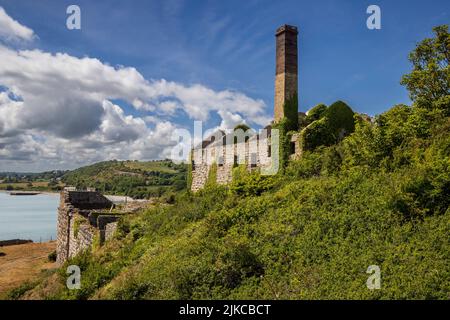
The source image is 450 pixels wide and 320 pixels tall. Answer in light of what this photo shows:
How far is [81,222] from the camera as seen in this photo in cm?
2292

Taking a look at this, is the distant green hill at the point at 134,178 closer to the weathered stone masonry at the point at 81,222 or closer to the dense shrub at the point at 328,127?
the weathered stone masonry at the point at 81,222

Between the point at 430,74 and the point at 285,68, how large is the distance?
856 cm

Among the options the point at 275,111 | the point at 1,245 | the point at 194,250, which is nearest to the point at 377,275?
the point at 194,250

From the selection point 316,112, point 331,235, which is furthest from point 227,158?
point 331,235

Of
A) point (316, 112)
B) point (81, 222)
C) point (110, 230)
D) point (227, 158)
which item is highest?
point (316, 112)

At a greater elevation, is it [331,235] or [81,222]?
[331,235]

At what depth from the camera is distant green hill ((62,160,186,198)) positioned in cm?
12381

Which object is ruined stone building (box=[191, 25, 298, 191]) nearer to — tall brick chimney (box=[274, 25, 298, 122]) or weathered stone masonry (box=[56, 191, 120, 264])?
tall brick chimney (box=[274, 25, 298, 122])

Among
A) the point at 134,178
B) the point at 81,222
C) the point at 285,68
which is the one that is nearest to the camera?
the point at 285,68

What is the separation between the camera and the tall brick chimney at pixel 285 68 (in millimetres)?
21062

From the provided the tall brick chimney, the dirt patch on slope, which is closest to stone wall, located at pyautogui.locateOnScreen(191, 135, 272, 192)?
the tall brick chimney

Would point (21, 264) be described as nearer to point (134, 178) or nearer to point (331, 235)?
point (331, 235)

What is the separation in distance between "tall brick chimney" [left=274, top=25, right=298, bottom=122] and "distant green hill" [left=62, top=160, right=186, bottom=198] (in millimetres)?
88047
